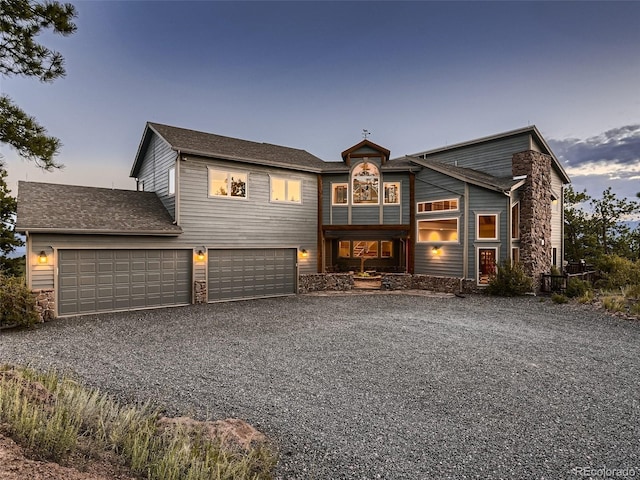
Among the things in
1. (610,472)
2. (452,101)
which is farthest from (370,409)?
(452,101)

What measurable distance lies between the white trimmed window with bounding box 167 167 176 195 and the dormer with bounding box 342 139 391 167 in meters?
8.23

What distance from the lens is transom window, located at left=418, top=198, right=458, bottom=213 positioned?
14766 millimetres

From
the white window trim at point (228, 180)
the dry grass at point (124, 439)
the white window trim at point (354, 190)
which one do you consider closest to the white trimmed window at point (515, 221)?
the white window trim at point (354, 190)

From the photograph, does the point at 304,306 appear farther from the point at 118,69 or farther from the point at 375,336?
the point at 118,69

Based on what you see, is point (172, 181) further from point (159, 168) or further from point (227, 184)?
point (227, 184)

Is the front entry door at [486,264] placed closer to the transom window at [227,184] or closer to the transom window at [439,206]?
the transom window at [439,206]

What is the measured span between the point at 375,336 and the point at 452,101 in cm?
1802

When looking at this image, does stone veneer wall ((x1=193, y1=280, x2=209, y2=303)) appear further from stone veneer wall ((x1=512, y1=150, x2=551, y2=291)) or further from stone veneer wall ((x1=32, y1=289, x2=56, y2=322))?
stone veneer wall ((x1=512, y1=150, x2=551, y2=291))

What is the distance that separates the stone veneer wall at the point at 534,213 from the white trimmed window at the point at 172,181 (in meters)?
15.2

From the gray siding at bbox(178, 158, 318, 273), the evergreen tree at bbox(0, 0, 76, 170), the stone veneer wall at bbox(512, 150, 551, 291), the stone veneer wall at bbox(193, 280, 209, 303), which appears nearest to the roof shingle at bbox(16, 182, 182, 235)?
the gray siding at bbox(178, 158, 318, 273)

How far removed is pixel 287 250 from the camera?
48.1ft

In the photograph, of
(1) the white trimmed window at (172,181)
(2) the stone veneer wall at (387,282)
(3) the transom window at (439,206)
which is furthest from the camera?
(3) the transom window at (439,206)

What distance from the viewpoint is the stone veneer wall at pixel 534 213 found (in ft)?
45.8

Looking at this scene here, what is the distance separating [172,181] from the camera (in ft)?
40.9
